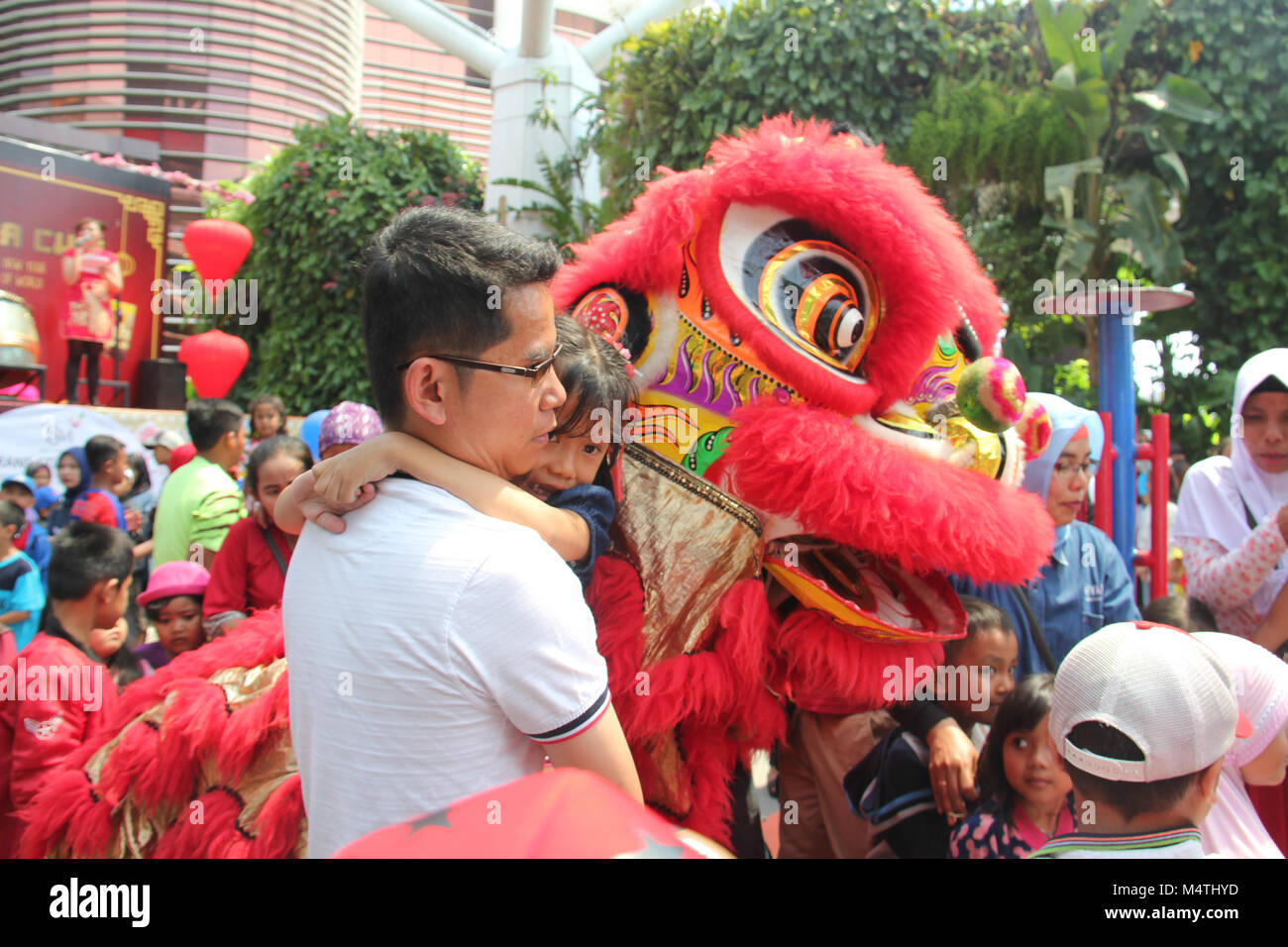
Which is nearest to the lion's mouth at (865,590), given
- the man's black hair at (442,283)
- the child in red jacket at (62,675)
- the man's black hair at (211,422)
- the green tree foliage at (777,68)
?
the man's black hair at (442,283)

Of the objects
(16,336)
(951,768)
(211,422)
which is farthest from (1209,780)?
(211,422)

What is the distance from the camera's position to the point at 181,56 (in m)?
11.9

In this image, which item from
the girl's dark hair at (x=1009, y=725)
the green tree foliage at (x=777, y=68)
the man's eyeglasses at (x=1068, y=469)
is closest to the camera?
the girl's dark hair at (x=1009, y=725)

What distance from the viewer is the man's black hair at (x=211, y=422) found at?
387 cm

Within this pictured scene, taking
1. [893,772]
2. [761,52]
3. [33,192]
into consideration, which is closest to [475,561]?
[893,772]

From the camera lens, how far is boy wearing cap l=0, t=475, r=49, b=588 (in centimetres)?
393

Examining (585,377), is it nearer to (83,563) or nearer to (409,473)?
(409,473)

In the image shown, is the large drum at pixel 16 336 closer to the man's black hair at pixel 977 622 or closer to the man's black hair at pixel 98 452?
the man's black hair at pixel 977 622

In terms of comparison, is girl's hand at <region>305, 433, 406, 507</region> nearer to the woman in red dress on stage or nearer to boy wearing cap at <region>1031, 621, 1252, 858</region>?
boy wearing cap at <region>1031, 621, 1252, 858</region>

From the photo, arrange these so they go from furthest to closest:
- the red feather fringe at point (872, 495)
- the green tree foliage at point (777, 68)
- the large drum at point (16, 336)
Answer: the green tree foliage at point (777, 68), the large drum at point (16, 336), the red feather fringe at point (872, 495)

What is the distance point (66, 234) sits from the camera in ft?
30.3

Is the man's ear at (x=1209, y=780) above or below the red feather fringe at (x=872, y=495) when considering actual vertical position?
below

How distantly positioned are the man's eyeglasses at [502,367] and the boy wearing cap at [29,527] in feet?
10.3

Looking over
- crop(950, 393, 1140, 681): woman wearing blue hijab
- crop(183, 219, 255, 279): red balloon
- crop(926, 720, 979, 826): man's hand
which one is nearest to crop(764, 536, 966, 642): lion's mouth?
crop(926, 720, 979, 826): man's hand
